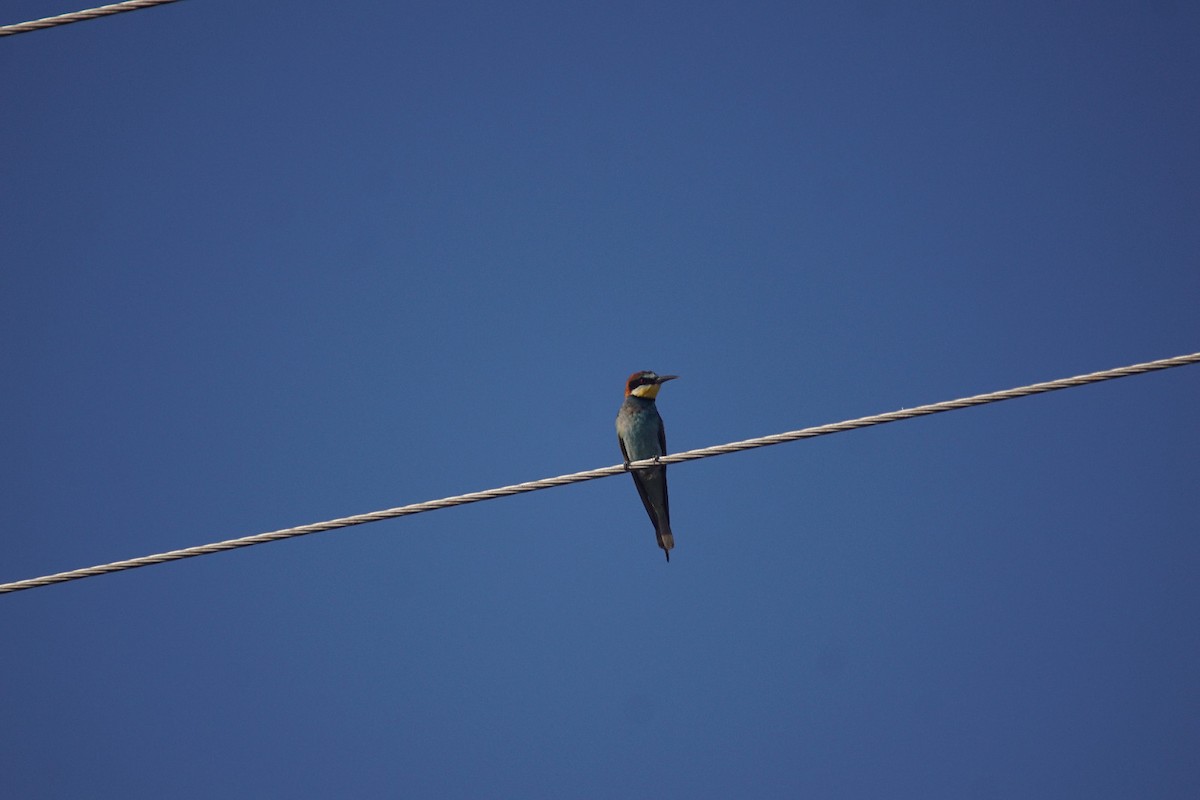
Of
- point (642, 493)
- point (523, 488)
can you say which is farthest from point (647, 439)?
point (523, 488)

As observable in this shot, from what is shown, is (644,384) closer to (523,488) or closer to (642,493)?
(642,493)

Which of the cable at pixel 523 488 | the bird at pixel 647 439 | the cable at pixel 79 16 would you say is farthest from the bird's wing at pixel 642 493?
the cable at pixel 79 16

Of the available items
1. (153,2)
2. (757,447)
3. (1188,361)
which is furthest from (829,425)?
(153,2)

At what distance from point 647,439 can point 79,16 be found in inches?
233

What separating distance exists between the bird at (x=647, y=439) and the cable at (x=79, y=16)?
5.60 metres

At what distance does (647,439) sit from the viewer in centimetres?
935

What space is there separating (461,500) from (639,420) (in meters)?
4.97

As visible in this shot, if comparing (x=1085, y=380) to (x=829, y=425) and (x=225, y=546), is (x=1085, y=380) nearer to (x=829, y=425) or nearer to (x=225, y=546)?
(x=829, y=425)

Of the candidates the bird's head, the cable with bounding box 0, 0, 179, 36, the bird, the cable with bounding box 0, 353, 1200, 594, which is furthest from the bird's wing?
the cable with bounding box 0, 0, 179, 36

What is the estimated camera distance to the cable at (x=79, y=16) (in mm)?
4273

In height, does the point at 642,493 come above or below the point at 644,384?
below

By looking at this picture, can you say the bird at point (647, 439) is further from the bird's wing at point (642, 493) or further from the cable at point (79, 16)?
the cable at point (79, 16)

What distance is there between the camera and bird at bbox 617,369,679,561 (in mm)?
9180

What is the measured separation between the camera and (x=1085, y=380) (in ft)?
13.6
